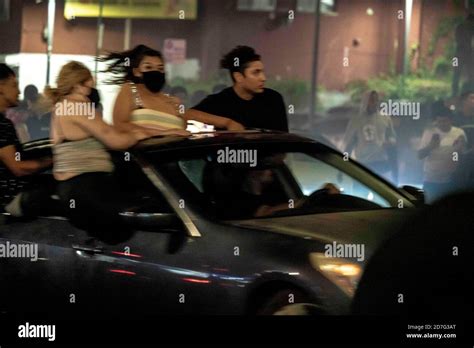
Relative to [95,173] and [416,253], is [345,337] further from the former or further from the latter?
[95,173]

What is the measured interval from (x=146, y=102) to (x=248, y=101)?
2.97 feet

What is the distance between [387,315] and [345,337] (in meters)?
0.32

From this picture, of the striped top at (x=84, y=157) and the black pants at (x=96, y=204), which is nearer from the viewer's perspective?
the black pants at (x=96, y=204)

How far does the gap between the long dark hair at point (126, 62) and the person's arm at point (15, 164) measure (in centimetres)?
82

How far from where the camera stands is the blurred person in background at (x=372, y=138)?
31.7ft

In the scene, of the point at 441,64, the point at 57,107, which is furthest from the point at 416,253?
the point at 441,64

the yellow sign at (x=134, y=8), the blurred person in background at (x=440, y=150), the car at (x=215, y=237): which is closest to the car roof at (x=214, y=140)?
the car at (x=215, y=237)

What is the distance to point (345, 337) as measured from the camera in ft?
17.7

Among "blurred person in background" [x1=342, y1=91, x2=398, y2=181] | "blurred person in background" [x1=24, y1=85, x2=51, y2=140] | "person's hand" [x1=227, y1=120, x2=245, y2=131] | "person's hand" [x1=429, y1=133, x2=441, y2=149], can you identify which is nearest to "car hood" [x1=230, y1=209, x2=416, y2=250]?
"person's hand" [x1=227, y1=120, x2=245, y2=131]

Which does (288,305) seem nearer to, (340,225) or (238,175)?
(340,225)

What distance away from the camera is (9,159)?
24.0ft

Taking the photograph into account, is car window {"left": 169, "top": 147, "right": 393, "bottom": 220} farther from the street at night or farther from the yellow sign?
the yellow sign

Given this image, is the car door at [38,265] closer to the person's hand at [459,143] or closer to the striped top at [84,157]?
the striped top at [84,157]

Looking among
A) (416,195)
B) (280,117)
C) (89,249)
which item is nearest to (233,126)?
(280,117)
